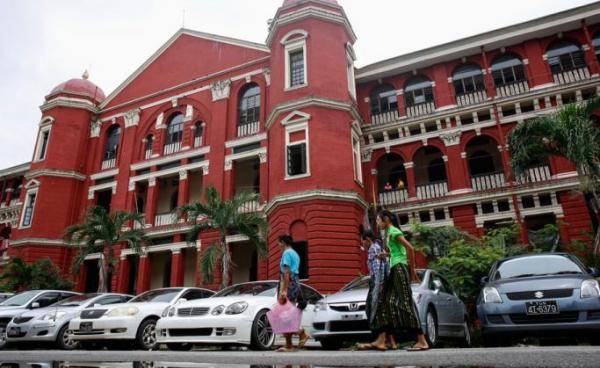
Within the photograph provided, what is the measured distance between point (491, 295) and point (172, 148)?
2052cm

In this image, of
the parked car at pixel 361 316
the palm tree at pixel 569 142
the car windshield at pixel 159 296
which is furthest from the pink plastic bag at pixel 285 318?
the palm tree at pixel 569 142

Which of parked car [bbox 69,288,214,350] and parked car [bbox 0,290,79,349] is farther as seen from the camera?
parked car [bbox 0,290,79,349]

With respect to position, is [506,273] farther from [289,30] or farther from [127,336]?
[289,30]

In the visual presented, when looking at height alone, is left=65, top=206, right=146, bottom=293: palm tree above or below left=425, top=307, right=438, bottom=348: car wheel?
above

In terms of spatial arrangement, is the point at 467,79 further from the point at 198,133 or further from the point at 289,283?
the point at 289,283

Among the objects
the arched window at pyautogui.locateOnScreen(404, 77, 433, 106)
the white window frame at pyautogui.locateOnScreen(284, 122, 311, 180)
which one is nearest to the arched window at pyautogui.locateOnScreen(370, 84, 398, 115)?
the arched window at pyautogui.locateOnScreen(404, 77, 433, 106)

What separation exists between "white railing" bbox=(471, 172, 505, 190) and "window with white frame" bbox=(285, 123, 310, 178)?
24.5 feet

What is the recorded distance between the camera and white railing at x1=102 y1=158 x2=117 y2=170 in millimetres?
25875

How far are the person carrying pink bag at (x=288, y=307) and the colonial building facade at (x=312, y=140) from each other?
8.81 meters

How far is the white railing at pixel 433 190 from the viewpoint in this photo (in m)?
19.0

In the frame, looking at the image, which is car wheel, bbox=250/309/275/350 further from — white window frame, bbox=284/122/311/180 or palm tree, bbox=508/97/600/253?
white window frame, bbox=284/122/311/180

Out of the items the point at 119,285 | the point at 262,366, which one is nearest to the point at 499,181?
the point at 262,366

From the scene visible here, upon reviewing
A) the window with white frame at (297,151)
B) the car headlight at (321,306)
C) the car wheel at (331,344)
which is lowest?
the car wheel at (331,344)

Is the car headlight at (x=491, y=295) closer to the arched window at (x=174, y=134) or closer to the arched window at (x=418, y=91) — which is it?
the arched window at (x=418, y=91)
